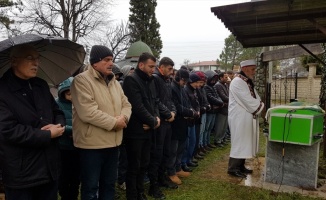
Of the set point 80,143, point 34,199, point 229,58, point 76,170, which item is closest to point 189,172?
point 76,170

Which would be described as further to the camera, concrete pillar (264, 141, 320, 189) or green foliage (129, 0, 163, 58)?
green foliage (129, 0, 163, 58)

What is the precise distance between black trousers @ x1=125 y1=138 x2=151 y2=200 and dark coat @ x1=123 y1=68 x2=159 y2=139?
87mm

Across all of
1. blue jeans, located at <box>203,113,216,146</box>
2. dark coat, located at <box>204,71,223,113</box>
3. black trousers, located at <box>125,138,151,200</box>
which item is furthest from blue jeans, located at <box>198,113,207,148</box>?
black trousers, located at <box>125,138,151,200</box>

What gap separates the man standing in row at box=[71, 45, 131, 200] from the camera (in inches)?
120

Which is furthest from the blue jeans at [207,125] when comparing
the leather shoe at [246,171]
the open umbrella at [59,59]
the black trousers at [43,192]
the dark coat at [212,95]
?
the black trousers at [43,192]

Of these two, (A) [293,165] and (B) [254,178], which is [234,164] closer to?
(B) [254,178]

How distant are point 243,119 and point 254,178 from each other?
1089 mm

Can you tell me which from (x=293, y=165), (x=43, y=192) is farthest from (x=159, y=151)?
(x=293, y=165)

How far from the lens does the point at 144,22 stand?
30766 mm

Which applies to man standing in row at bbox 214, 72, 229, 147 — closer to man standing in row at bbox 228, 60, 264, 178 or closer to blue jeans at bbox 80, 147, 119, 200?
man standing in row at bbox 228, 60, 264, 178

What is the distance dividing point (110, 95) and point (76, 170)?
3.48ft

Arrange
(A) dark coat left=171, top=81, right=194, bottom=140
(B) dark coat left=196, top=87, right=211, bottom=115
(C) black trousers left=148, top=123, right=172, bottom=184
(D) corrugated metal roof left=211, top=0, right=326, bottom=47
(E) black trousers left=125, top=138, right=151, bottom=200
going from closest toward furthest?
(E) black trousers left=125, top=138, right=151, bottom=200 → (D) corrugated metal roof left=211, top=0, right=326, bottom=47 → (C) black trousers left=148, top=123, right=172, bottom=184 → (A) dark coat left=171, top=81, right=194, bottom=140 → (B) dark coat left=196, top=87, right=211, bottom=115

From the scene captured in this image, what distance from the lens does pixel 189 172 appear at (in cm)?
561

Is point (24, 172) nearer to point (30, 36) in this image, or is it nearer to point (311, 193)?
point (30, 36)
